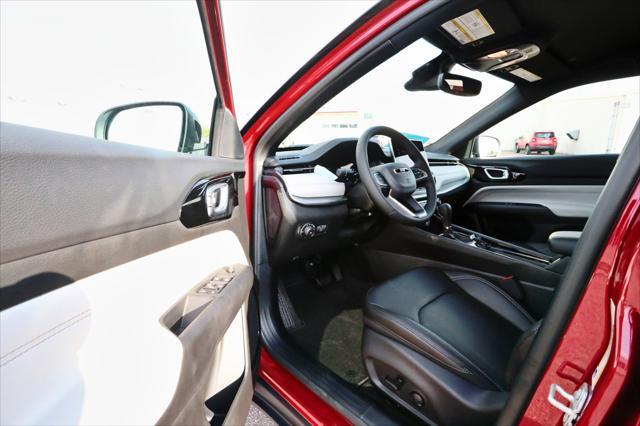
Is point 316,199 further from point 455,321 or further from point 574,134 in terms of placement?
point 574,134

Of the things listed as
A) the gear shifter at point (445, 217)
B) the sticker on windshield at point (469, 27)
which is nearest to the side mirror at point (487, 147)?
the gear shifter at point (445, 217)

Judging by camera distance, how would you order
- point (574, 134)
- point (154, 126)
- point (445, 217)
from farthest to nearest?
point (574, 134)
point (445, 217)
point (154, 126)

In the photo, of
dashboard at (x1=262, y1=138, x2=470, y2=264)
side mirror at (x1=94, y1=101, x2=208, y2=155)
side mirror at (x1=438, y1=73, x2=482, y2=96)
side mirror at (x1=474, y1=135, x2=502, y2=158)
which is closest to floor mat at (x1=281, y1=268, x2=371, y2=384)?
dashboard at (x1=262, y1=138, x2=470, y2=264)

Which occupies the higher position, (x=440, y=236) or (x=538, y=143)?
(x=538, y=143)

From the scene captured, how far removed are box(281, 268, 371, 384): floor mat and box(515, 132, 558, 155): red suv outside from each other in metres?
1.83

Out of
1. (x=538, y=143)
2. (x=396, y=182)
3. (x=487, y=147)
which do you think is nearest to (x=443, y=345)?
(x=396, y=182)

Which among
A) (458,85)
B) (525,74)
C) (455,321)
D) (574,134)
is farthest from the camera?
(574,134)

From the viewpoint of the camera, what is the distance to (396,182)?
1564mm

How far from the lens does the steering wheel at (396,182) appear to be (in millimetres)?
1381

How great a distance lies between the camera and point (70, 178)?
0.44m

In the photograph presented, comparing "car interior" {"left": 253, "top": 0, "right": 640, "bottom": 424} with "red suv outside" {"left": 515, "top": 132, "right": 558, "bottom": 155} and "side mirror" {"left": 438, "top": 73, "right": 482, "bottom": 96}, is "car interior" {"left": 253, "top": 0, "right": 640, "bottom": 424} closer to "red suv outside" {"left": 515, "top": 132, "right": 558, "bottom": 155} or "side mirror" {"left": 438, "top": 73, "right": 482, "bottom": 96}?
"side mirror" {"left": 438, "top": 73, "right": 482, "bottom": 96}

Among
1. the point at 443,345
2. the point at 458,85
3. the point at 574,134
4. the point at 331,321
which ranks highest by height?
the point at 458,85

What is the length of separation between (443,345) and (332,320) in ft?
2.80

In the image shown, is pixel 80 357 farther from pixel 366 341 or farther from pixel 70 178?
pixel 366 341
